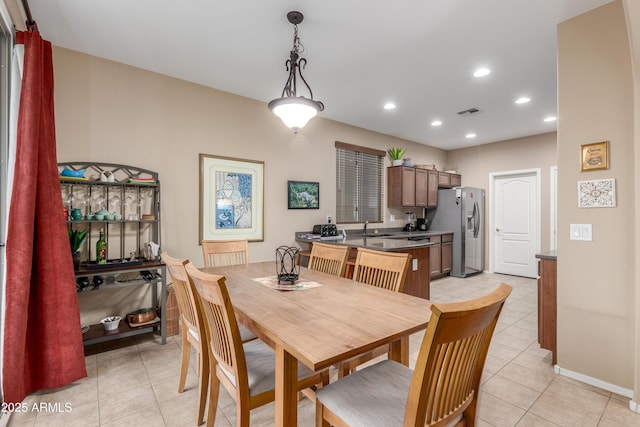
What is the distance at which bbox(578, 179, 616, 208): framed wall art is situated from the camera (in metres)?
2.07

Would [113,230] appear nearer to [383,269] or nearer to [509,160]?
[383,269]

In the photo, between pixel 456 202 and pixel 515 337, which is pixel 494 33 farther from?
pixel 456 202

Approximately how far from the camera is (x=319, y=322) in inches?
51.6

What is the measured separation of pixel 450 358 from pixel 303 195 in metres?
3.57

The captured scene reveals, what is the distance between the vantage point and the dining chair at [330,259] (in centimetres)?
243

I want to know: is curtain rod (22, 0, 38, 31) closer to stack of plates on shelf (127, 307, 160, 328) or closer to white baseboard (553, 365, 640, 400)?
stack of plates on shelf (127, 307, 160, 328)

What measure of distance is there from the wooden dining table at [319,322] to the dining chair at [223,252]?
0.95 metres

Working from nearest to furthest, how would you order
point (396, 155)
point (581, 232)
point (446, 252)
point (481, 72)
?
point (581, 232) < point (481, 72) < point (396, 155) < point (446, 252)

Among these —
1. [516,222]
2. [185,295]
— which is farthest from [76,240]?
[516,222]

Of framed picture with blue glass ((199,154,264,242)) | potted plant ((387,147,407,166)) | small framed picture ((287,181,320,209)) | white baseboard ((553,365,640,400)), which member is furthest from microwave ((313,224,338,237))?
white baseboard ((553,365,640,400))

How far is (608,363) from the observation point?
211 cm

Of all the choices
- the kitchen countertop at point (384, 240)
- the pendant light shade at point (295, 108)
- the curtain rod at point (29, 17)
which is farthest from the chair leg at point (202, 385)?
the curtain rod at point (29, 17)

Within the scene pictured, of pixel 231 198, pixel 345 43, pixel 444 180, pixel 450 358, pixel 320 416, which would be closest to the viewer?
pixel 450 358

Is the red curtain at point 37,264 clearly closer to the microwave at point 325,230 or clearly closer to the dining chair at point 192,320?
the dining chair at point 192,320
